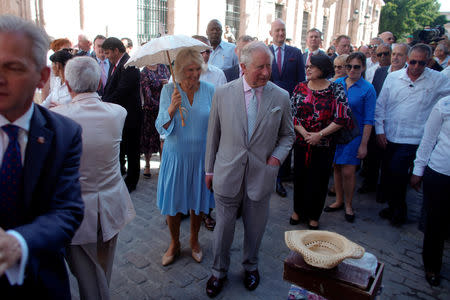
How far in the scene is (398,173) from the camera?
14.5 feet

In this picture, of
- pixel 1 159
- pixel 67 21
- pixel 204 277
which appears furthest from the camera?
pixel 67 21

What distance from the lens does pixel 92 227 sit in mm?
2268

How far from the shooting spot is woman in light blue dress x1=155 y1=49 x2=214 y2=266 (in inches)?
123

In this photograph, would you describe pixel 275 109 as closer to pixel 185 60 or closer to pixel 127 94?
pixel 185 60

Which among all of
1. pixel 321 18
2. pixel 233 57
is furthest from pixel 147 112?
pixel 321 18

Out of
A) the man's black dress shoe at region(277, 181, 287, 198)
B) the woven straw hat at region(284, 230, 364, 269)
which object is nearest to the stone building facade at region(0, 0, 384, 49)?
the woven straw hat at region(284, 230, 364, 269)

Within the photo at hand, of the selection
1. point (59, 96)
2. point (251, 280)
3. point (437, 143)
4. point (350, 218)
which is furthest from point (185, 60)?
point (350, 218)

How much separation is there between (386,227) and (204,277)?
2.70 metres

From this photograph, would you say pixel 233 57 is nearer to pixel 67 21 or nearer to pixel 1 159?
pixel 1 159

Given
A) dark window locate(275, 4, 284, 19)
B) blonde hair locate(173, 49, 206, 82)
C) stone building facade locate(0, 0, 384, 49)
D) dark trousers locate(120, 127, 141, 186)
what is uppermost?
dark window locate(275, 4, 284, 19)

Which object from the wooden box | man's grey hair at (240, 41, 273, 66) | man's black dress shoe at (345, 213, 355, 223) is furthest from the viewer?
man's black dress shoe at (345, 213, 355, 223)

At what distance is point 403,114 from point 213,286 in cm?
327

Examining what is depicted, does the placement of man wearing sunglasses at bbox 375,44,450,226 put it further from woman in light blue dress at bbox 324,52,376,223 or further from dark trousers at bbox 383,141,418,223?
woman in light blue dress at bbox 324,52,376,223

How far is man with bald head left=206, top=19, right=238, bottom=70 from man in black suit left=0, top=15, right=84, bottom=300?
4486 millimetres
